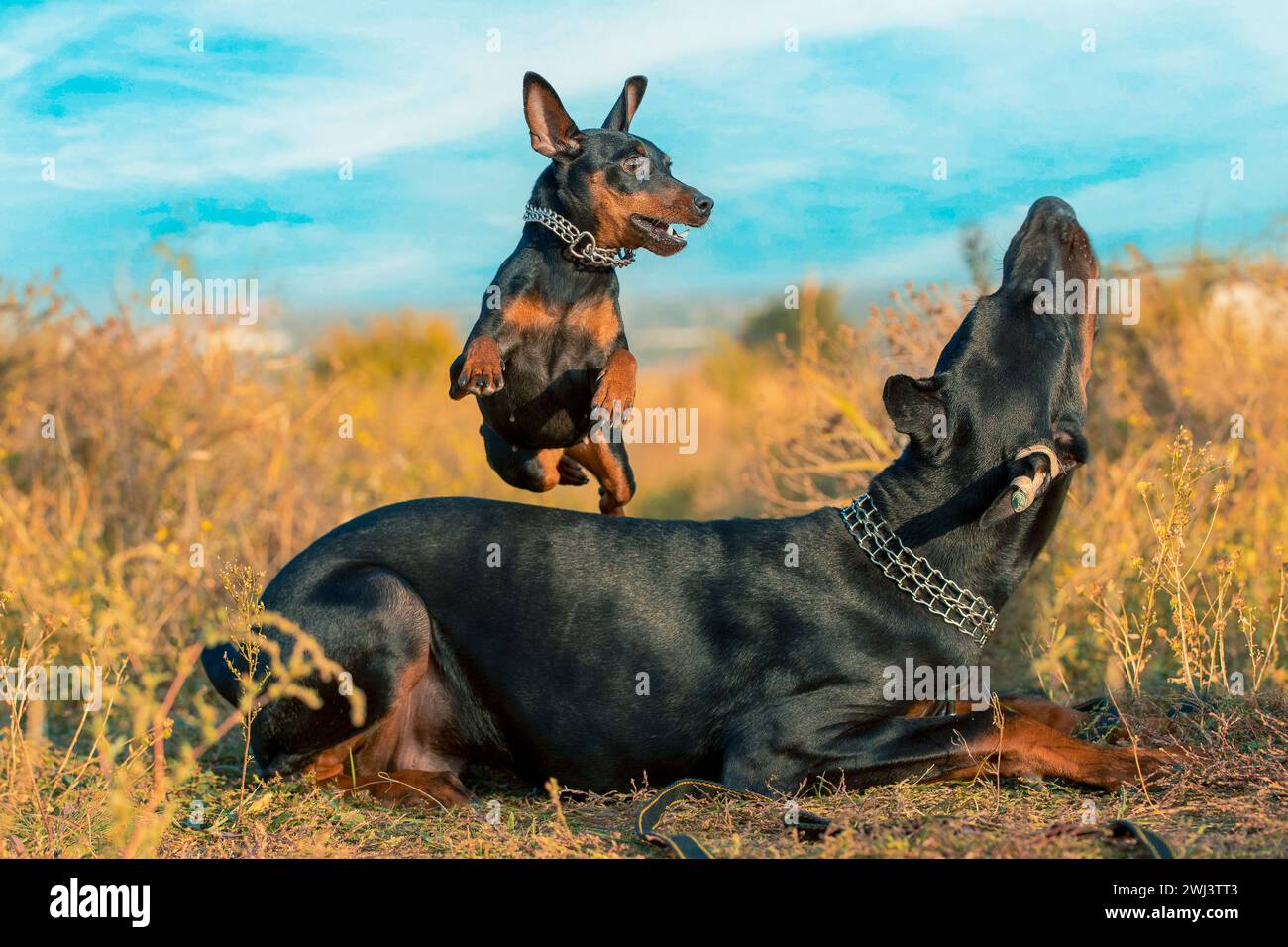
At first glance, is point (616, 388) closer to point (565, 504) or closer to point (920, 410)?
point (920, 410)

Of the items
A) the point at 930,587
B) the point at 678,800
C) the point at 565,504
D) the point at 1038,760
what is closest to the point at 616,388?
the point at 930,587

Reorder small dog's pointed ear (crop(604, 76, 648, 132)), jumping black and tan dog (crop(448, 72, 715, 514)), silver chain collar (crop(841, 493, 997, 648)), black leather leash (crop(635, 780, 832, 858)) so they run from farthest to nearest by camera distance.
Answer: small dog's pointed ear (crop(604, 76, 648, 132)) → jumping black and tan dog (crop(448, 72, 715, 514)) → silver chain collar (crop(841, 493, 997, 648)) → black leather leash (crop(635, 780, 832, 858))

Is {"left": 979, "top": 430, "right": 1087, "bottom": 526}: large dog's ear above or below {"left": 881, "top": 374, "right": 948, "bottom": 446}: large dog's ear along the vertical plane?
below

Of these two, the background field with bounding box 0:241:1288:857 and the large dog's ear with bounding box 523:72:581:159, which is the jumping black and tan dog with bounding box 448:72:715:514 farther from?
the background field with bounding box 0:241:1288:857

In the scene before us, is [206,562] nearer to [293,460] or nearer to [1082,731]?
[293,460]

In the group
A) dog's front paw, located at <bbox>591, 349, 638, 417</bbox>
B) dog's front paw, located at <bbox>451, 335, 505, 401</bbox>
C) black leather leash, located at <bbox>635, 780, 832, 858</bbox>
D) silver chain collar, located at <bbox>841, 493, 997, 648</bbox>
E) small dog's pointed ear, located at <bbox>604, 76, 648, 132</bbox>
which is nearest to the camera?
black leather leash, located at <bbox>635, 780, 832, 858</bbox>

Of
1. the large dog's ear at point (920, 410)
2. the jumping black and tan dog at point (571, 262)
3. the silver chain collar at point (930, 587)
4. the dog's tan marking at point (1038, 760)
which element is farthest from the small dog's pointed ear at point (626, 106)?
Result: the dog's tan marking at point (1038, 760)

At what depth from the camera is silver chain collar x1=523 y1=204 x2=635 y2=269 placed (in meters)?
5.25

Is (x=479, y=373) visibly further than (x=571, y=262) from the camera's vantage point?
No

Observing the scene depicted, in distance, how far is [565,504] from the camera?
45.2ft

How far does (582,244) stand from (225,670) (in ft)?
7.30

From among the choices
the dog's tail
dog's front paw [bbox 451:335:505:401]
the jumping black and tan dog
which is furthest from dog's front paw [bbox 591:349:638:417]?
the dog's tail
